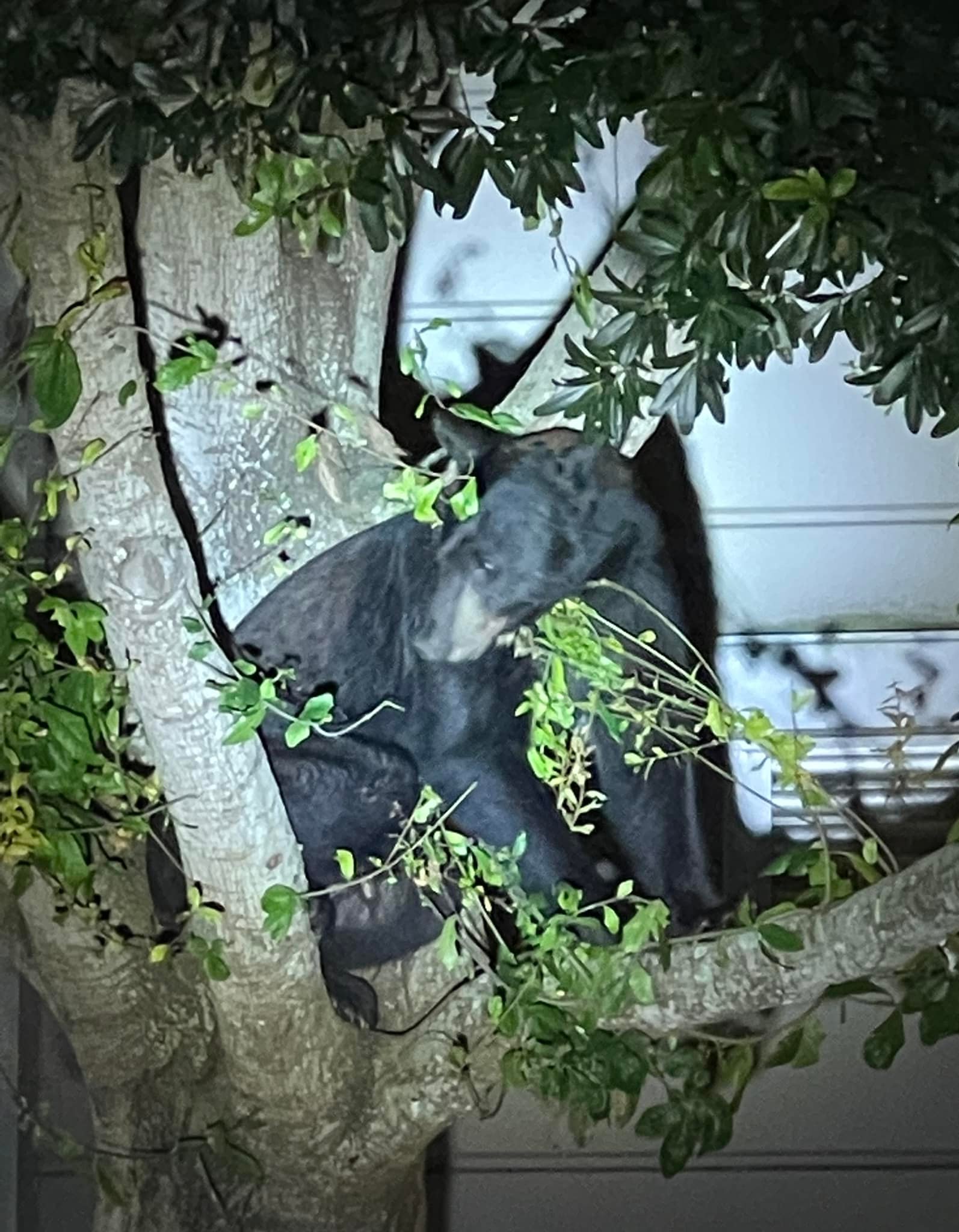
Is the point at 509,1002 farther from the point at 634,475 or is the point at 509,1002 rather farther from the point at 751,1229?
the point at 634,475

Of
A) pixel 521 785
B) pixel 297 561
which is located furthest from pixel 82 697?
pixel 521 785

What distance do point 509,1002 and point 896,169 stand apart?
788 millimetres

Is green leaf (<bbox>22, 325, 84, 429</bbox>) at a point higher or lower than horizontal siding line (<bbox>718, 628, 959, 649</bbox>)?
higher

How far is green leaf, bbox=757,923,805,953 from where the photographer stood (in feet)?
3.77

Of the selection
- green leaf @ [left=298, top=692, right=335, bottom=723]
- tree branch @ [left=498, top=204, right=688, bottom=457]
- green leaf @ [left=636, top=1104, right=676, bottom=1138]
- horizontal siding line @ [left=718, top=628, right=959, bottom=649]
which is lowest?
green leaf @ [left=636, top=1104, right=676, bottom=1138]

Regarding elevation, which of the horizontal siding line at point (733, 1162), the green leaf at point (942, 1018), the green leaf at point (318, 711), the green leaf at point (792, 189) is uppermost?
the green leaf at point (792, 189)

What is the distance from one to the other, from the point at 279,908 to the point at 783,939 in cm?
46

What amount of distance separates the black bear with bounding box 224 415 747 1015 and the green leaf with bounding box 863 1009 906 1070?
0.18 m

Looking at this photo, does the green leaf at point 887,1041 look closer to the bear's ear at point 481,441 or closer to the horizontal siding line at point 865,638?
the horizontal siding line at point 865,638

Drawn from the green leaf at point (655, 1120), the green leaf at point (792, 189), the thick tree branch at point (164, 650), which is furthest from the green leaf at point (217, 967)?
the green leaf at point (792, 189)

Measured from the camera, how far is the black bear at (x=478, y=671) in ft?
3.78

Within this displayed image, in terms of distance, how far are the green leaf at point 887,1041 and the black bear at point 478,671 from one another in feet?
0.60

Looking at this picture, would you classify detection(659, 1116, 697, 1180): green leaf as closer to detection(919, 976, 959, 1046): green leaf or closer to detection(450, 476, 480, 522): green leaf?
detection(919, 976, 959, 1046): green leaf

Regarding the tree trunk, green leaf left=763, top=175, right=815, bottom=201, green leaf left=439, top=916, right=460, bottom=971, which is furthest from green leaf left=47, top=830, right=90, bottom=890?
green leaf left=763, top=175, right=815, bottom=201
